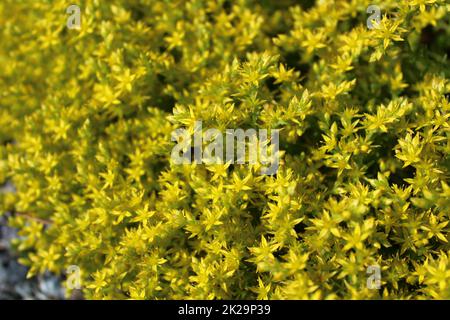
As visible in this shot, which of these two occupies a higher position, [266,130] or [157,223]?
[266,130]

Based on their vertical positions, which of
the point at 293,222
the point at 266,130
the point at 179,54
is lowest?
the point at 293,222

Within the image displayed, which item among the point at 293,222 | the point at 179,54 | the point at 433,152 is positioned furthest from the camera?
the point at 179,54

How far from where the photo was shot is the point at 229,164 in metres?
2.35

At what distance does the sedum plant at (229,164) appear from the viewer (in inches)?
86.9

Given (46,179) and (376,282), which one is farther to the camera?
(46,179)

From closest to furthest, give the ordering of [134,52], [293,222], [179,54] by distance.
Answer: [293,222], [134,52], [179,54]

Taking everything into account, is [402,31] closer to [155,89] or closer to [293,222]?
[293,222]

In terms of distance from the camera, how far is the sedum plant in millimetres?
2207
